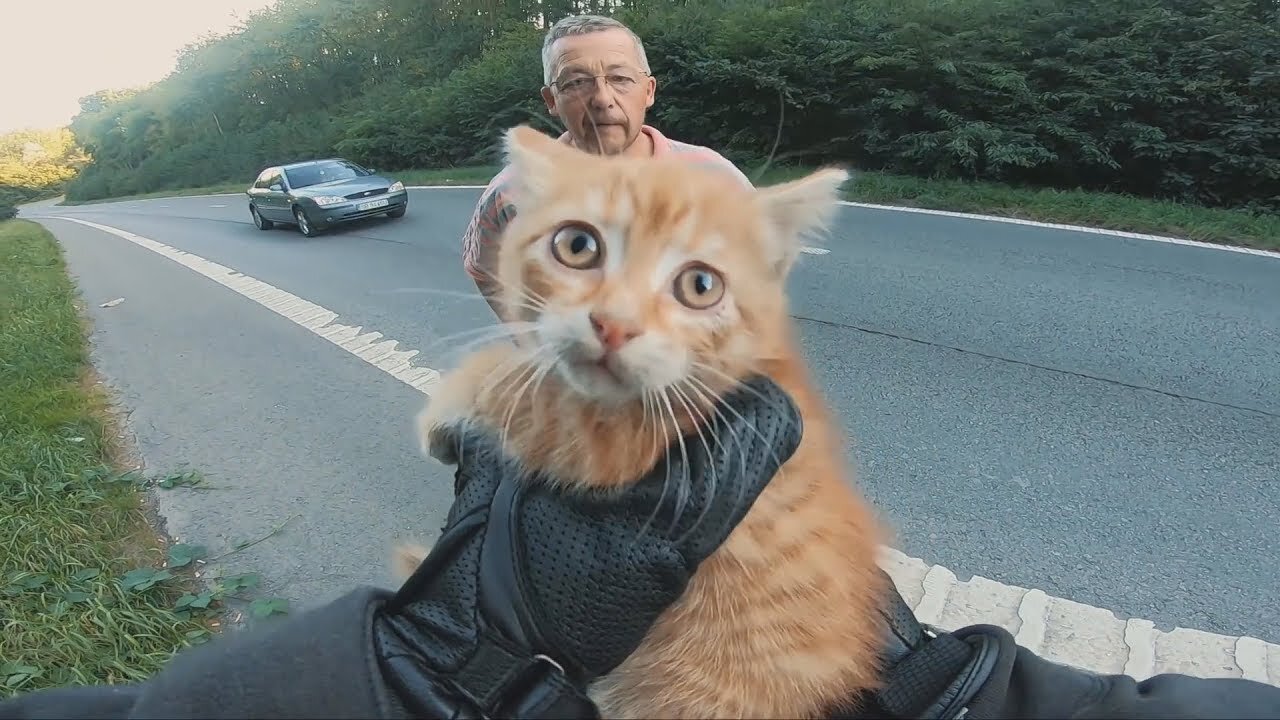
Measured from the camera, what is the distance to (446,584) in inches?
61.2

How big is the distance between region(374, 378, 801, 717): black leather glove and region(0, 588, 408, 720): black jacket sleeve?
91 mm

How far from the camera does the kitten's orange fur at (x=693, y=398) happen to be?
141 centimetres

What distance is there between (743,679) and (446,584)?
2.07ft

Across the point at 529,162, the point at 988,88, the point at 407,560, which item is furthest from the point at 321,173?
the point at 529,162

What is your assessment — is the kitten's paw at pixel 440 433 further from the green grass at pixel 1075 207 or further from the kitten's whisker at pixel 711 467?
the green grass at pixel 1075 207

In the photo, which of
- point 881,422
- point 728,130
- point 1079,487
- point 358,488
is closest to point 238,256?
point 728,130

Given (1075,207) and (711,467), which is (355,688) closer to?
(711,467)

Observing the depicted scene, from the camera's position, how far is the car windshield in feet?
50.6

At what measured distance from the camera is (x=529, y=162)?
1656 millimetres

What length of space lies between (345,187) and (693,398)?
47.3 ft

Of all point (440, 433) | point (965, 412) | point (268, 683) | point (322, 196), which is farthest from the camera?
point (322, 196)

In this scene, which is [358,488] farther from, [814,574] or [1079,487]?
[1079,487]

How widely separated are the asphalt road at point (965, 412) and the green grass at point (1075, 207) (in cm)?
86

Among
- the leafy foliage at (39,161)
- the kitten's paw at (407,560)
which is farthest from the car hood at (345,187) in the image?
the leafy foliage at (39,161)
